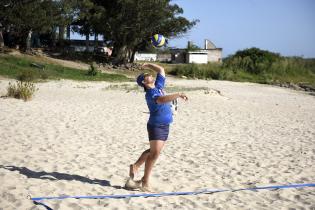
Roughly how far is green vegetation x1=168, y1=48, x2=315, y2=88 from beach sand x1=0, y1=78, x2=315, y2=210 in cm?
2122

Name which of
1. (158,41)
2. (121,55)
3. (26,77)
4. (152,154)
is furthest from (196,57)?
(152,154)

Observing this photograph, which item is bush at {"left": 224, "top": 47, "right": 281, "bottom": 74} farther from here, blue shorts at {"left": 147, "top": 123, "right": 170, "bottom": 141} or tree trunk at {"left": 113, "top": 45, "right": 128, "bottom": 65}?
blue shorts at {"left": 147, "top": 123, "right": 170, "bottom": 141}

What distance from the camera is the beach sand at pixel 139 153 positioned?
4715 millimetres

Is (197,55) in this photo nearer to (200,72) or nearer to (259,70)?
(259,70)

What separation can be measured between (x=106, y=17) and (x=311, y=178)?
30.8 meters

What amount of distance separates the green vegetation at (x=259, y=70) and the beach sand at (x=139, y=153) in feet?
69.6

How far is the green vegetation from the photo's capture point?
1340 inches

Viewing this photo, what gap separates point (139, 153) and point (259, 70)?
34.2 meters

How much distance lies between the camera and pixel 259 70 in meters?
39.3

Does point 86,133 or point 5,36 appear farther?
→ point 5,36

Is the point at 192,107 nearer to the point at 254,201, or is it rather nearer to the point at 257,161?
the point at 257,161

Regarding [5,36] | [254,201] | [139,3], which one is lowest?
[254,201]

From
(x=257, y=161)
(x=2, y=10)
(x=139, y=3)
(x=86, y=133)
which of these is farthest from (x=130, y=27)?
(x=257, y=161)

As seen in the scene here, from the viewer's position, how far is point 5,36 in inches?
1388
